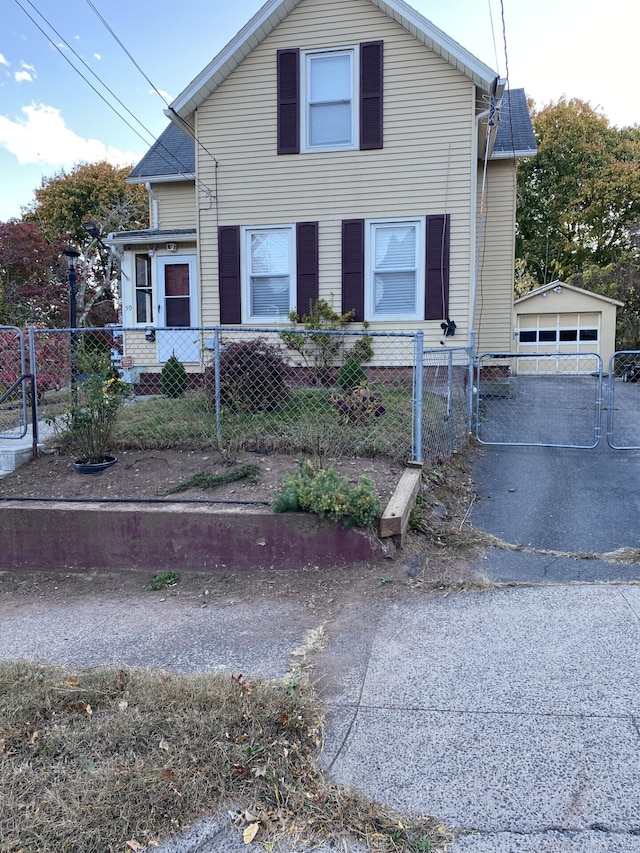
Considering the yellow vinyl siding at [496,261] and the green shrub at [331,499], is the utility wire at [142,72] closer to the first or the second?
the yellow vinyl siding at [496,261]

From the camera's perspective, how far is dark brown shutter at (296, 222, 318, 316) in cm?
1138

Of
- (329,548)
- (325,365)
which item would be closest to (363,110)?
(325,365)

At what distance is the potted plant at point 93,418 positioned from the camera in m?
6.10

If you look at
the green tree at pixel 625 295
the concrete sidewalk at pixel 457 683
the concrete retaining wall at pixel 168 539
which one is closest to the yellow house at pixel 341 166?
the concrete retaining wall at pixel 168 539

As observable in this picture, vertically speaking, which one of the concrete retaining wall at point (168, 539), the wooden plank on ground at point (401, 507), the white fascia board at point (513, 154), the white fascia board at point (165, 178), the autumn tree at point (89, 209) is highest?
the autumn tree at point (89, 209)

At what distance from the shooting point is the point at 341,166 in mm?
11180

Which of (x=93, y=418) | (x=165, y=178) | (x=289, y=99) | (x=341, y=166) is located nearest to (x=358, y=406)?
(x=93, y=418)

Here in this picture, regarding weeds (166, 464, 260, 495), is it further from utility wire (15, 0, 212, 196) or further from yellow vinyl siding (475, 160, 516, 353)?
yellow vinyl siding (475, 160, 516, 353)

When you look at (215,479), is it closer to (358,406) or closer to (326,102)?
(358,406)

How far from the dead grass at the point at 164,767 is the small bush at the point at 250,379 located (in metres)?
4.73

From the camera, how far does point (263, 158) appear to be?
37.7 ft

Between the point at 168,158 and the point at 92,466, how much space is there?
34.8ft

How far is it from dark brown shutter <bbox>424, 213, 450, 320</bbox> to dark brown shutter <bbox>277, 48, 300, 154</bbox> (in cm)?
290

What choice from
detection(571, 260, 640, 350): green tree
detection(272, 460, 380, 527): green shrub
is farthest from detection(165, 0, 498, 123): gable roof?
detection(571, 260, 640, 350): green tree
